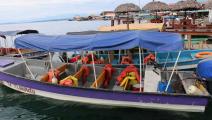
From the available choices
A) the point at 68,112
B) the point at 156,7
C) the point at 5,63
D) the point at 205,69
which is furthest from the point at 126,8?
the point at 205,69

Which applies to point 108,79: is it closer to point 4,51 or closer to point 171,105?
point 171,105

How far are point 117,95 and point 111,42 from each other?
77.4 inches

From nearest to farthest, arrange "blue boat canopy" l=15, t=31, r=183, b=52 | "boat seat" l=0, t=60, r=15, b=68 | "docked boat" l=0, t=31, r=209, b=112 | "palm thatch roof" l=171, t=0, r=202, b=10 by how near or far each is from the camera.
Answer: "docked boat" l=0, t=31, r=209, b=112 < "blue boat canopy" l=15, t=31, r=183, b=52 < "boat seat" l=0, t=60, r=15, b=68 < "palm thatch roof" l=171, t=0, r=202, b=10

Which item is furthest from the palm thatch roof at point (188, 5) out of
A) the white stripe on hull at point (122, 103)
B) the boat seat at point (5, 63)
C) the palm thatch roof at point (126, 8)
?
the white stripe on hull at point (122, 103)

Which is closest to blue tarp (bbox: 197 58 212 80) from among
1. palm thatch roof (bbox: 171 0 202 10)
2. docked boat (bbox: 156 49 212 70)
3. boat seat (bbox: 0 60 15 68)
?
docked boat (bbox: 156 49 212 70)

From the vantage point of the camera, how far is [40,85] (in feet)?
40.0

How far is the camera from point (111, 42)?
1094 cm

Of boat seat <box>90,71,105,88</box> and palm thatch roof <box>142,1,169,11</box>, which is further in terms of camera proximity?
palm thatch roof <box>142,1,169,11</box>

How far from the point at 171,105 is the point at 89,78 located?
4.85m

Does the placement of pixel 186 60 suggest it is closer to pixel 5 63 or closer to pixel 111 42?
pixel 111 42

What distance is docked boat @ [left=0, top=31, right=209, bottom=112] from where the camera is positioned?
395 inches

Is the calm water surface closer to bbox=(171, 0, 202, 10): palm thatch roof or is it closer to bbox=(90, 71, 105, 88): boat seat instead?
bbox=(90, 71, 105, 88): boat seat

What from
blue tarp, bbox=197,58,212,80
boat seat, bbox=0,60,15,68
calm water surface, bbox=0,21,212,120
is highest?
blue tarp, bbox=197,58,212,80

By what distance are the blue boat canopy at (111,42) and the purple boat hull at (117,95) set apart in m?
1.53
